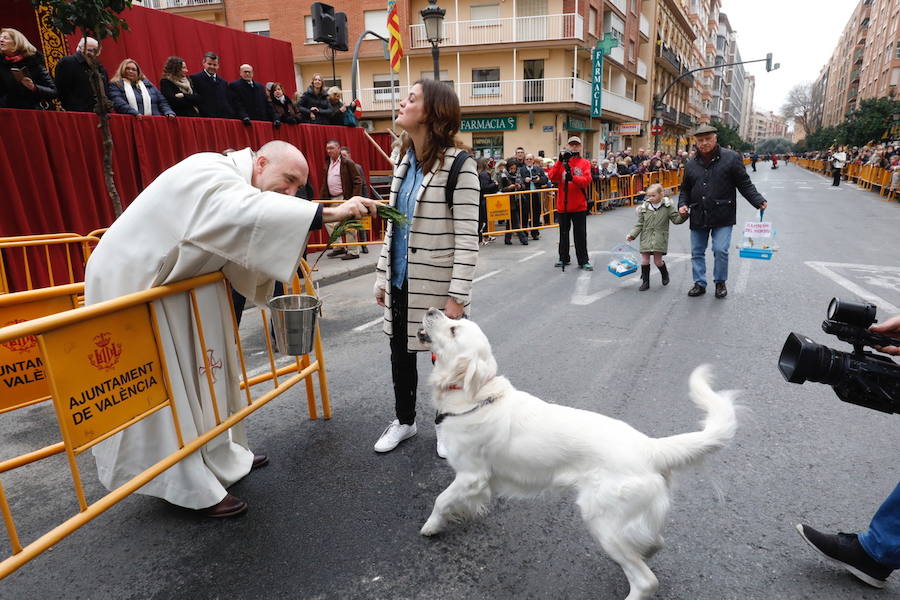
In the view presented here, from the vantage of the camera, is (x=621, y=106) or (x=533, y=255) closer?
(x=533, y=255)

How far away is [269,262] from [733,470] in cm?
280

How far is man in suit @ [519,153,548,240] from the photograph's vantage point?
1284 cm

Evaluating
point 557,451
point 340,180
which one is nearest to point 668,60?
point 340,180

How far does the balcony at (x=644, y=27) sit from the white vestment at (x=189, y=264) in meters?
48.2

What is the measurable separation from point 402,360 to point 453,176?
1191 millimetres

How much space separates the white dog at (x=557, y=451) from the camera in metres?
2.00

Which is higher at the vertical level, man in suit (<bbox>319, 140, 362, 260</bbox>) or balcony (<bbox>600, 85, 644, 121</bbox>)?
balcony (<bbox>600, 85, 644, 121</bbox>)

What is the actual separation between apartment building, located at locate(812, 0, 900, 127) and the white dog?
53953mm

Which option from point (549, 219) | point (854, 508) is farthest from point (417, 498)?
point (549, 219)

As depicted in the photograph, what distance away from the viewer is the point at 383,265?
321 centimetres

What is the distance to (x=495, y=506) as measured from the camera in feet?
9.24

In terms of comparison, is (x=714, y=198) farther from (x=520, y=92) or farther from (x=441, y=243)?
(x=520, y=92)

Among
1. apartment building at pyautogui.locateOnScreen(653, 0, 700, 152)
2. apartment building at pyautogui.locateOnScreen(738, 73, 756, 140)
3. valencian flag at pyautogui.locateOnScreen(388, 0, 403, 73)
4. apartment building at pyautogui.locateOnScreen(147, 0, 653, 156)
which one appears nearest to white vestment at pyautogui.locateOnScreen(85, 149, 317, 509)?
valencian flag at pyautogui.locateOnScreen(388, 0, 403, 73)

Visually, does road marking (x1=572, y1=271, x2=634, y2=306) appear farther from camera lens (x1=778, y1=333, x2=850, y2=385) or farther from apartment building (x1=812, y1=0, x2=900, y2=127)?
apartment building (x1=812, y1=0, x2=900, y2=127)
